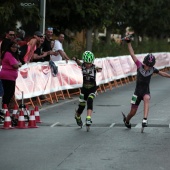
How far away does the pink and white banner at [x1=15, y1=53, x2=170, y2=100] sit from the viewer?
17859mm

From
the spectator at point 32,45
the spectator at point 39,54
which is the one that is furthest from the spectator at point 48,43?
the spectator at point 32,45

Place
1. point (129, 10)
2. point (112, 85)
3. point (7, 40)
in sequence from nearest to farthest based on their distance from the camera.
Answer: point (7, 40) → point (112, 85) → point (129, 10)

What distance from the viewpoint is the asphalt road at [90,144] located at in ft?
32.3

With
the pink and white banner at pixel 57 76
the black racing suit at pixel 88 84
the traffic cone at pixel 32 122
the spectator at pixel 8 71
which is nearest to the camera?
the traffic cone at pixel 32 122

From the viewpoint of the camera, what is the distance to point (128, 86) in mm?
27328

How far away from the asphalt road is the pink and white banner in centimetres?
91

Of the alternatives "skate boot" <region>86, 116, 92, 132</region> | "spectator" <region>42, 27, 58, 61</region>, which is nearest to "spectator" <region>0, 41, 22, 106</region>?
"skate boot" <region>86, 116, 92, 132</region>

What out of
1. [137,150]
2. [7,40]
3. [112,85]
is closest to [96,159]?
[137,150]

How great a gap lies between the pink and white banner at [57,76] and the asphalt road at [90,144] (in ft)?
2.99

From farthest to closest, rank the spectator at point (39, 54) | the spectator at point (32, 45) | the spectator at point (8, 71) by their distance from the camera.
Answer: the spectator at point (39, 54) → the spectator at point (32, 45) → the spectator at point (8, 71)

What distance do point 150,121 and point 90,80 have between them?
1.89 metres

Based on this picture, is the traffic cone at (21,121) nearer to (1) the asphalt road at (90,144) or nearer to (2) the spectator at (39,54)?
(1) the asphalt road at (90,144)

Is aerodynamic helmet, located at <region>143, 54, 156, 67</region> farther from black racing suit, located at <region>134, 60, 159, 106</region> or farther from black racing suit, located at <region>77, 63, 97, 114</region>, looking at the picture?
black racing suit, located at <region>77, 63, 97, 114</region>

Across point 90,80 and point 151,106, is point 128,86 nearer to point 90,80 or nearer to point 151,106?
point 151,106
